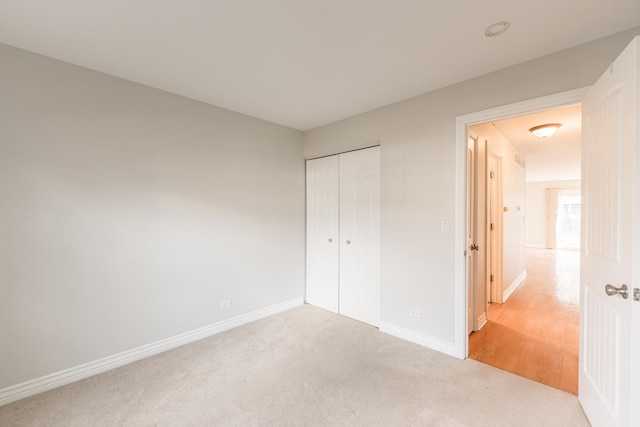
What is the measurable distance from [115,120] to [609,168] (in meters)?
3.55

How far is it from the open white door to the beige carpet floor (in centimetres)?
42

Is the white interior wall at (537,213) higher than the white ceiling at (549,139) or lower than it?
lower

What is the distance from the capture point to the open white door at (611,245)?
125 cm

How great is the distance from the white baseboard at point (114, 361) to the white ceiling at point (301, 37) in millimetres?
2455

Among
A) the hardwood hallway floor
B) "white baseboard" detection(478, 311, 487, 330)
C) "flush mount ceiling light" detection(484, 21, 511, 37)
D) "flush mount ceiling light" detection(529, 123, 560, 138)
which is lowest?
the hardwood hallway floor

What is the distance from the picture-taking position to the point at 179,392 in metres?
1.98

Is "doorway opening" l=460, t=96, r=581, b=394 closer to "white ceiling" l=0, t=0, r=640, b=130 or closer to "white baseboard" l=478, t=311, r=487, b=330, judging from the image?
"white baseboard" l=478, t=311, r=487, b=330

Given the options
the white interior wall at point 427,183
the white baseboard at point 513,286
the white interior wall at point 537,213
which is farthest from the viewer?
the white interior wall at point 537,213

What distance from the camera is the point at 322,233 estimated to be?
375 centimetres

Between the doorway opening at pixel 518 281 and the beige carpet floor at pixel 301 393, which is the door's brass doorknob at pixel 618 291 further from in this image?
the doorway opening at pixel 518 281

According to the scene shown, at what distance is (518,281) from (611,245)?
4128 millimetres

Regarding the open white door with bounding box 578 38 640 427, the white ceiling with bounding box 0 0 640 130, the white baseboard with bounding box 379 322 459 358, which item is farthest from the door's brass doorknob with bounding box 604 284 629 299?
the white ceiling with bounding box 0 0 640 130

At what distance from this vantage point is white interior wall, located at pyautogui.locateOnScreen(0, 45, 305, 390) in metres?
1.92

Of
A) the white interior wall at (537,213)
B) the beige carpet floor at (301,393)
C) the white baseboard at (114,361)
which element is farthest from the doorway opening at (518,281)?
the white interior wall at (537,213)
